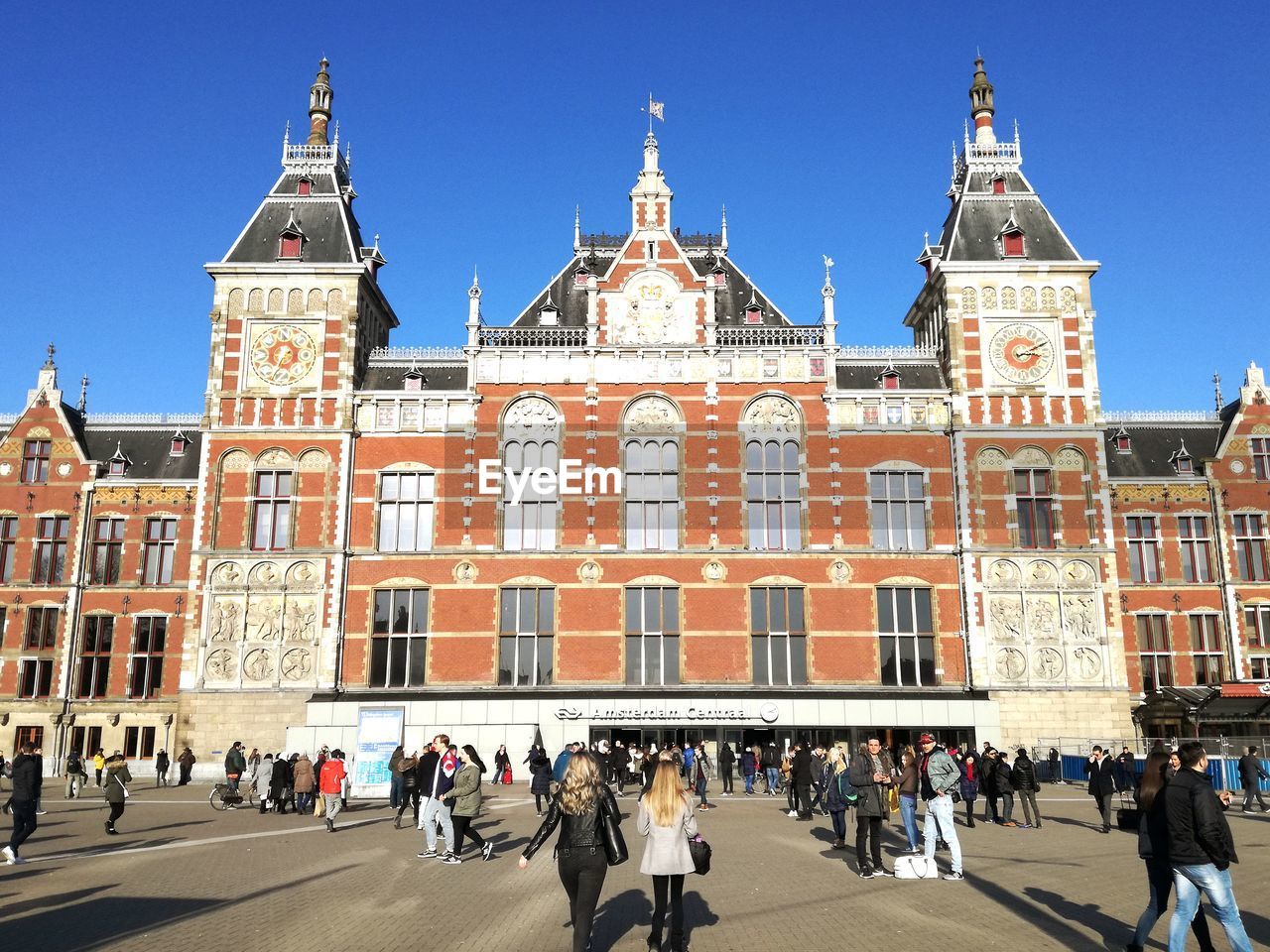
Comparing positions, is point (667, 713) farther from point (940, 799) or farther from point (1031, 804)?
point (940, 799)

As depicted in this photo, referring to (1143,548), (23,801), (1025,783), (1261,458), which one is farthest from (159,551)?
(1261,458)

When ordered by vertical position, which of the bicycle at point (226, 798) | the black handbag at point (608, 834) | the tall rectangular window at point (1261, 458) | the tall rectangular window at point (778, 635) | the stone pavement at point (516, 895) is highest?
the tall rectangular window at point (1261, 458)

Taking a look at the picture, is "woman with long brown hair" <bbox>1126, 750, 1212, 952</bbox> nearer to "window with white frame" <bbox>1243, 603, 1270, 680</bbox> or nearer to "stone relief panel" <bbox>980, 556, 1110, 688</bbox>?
"stone relief panel" <bbox>980, 556, 1110, 688</bbox>

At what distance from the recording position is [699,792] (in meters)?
26.9

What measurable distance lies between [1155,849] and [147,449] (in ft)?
140

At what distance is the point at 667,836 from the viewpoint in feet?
31.2

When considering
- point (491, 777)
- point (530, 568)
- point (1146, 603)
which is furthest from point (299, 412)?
point (1146, 603)

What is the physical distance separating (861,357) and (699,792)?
63.8 feet

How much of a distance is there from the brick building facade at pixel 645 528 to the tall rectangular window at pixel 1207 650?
11 cm

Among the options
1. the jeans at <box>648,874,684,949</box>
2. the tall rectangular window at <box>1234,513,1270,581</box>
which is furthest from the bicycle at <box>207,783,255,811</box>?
the tall rectangular window at <box>1234,513,1270,581</box>

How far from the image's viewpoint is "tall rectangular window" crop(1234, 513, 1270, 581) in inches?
1586

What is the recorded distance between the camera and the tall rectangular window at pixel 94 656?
40375mm

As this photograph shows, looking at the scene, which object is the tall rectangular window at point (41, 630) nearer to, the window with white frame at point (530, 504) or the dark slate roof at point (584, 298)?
the window with white frame at point (530, 504)

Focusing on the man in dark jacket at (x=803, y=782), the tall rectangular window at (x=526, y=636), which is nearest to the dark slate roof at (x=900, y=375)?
the tall rectangular window at (x=526, y=636)
